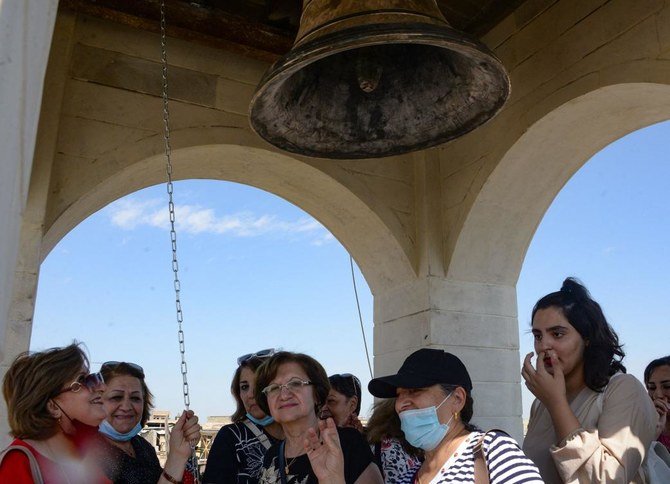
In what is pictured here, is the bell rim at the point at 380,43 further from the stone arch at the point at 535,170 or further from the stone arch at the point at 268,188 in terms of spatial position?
the stone arch at the point at 268,188

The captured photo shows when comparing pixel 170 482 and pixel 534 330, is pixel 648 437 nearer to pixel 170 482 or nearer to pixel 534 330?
pixel 534 330

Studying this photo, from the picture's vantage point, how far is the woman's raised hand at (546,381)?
2.15 m

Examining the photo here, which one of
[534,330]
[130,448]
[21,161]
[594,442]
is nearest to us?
[21,161]

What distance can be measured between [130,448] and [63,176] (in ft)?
5.24

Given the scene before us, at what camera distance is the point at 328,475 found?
83.2 inches

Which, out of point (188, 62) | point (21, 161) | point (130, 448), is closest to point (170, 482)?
point (130, 448)

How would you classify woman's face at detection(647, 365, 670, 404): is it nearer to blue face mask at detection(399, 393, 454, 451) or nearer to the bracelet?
blue face mask at detection(399, 393, 454, 451)

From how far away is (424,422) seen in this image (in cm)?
206

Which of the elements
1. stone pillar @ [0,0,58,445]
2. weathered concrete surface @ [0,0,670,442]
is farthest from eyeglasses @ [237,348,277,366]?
stone pillar @ [0,0,58,445]

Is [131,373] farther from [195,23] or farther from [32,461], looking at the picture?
[195,23]

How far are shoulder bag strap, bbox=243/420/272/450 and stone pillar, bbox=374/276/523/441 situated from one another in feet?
5.39

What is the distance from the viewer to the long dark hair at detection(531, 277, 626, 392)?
7.33 feet

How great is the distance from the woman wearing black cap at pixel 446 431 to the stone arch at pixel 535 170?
6.40ft

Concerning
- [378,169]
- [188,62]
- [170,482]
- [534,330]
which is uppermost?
[188,62]
